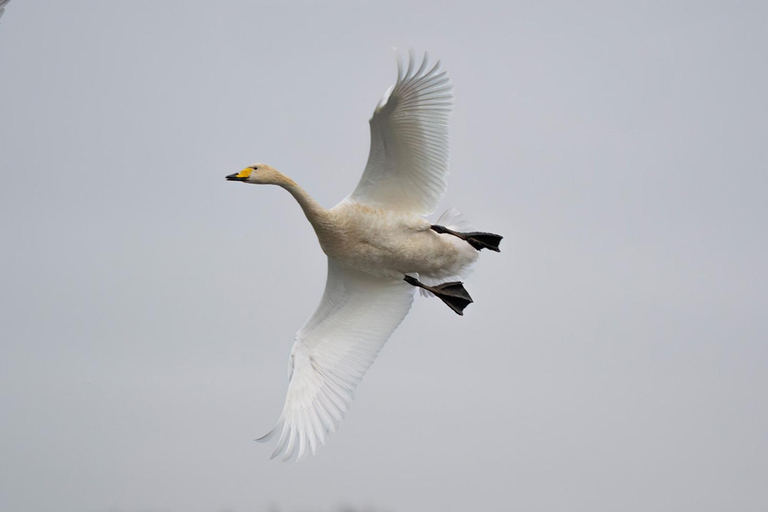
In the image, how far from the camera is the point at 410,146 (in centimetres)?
1038

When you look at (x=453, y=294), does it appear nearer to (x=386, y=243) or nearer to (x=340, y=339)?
(x=386, y=243)

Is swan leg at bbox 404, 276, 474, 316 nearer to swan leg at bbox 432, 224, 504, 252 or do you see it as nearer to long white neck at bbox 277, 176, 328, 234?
swan leg at bbox 432, 224, 504, 252

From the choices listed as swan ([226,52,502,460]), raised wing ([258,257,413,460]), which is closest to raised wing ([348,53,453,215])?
swan ([226,52,502,460])

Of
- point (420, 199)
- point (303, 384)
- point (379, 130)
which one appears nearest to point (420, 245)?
point (420, 199)

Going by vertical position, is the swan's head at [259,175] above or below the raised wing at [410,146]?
below

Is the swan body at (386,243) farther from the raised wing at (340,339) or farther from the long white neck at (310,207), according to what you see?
the raised wing at (340,339)

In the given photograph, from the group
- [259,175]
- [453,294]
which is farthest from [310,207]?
[453,294]

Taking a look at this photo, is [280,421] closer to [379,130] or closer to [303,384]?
[303,384]

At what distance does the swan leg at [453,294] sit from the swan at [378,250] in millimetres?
13

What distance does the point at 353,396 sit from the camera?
1118 cm

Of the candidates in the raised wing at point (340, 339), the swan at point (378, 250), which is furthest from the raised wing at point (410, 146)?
the raised wing at point (340, 339)

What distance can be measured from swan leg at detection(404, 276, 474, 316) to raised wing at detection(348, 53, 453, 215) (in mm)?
854

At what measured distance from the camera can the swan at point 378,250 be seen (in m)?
10.2

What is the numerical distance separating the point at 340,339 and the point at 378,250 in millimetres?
1350
